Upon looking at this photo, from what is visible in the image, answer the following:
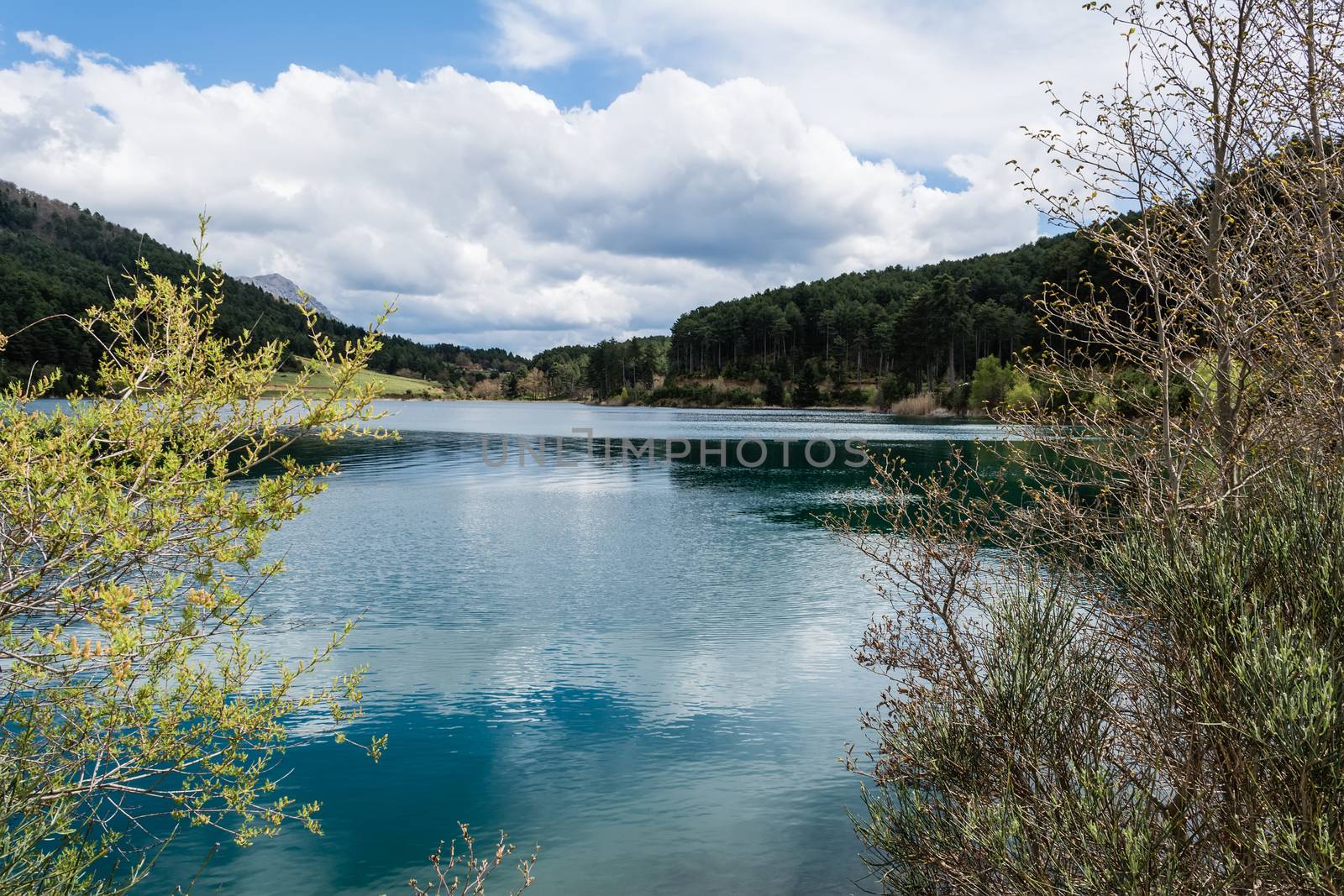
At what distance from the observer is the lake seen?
10.5m

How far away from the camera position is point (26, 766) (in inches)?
253

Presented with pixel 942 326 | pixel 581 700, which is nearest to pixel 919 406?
pixel 942 326

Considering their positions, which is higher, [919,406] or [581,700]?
[919,406]

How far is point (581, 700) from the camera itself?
15797mm

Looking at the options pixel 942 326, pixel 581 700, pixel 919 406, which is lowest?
pixel 581 700

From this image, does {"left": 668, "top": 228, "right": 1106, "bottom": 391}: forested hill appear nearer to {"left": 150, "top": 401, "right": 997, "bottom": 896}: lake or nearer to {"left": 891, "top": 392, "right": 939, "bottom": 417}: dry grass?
{"left": 891, "top": 392, "right": 939, "bottom": 417}: dry grass

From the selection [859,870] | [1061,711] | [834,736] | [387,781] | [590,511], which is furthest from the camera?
[590,511]

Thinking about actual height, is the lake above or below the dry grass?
below

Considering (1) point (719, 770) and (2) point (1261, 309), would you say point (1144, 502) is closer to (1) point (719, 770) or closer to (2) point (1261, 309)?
(2) point (1261, 309)

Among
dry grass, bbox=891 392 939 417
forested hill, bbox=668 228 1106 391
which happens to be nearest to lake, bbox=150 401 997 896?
forested hill, bbox=668 228 1106 391

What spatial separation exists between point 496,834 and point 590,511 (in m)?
28.9

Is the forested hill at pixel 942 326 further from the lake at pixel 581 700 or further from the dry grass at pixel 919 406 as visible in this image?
the lake at pixel 581 700

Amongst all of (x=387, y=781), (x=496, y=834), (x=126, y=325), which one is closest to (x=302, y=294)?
(x=126, y=325)

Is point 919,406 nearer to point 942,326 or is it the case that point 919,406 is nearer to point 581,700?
point 942,326
